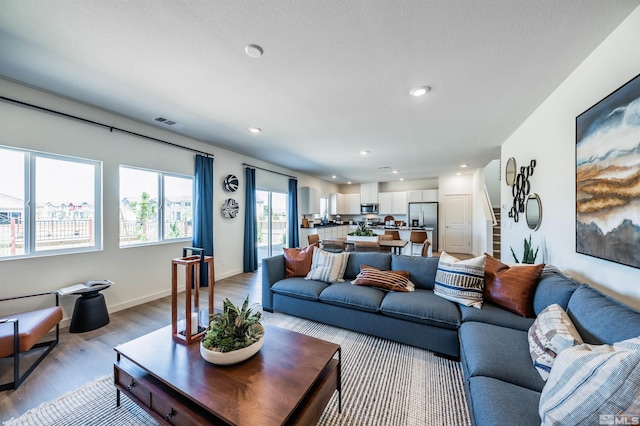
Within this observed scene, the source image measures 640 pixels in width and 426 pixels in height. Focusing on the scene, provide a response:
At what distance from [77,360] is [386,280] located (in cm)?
304

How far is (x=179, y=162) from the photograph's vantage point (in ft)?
12.6

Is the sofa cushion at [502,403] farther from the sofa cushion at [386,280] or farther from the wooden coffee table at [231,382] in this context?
the sofa cushion at [386,280]

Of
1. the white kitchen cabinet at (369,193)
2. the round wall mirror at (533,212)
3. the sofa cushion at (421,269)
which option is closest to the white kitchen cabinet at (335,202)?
the white kitchen cabinet at (369,193)

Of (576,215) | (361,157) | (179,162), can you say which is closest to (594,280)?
(576,215)

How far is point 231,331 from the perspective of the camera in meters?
1.39

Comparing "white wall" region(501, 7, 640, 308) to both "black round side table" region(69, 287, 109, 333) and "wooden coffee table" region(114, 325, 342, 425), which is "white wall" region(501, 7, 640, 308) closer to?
"wooden coffee table" region(114, 325, 342, 425)

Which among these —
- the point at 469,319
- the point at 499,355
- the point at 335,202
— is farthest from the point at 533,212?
the point at 335,202

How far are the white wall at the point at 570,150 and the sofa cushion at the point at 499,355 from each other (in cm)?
74

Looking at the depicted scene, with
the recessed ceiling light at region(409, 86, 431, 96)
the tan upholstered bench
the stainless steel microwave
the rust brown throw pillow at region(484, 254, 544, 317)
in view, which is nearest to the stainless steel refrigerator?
the stainless steel microwave

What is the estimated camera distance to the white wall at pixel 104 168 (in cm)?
236

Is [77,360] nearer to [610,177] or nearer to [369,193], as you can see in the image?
[610,177]

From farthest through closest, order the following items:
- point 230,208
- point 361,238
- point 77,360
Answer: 1. point 361,238
2. point 230,208
3. point 77,360

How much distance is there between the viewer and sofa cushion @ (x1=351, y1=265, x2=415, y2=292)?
252 centimetres

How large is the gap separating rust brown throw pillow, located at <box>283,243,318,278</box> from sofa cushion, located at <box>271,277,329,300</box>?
6.1 inches
